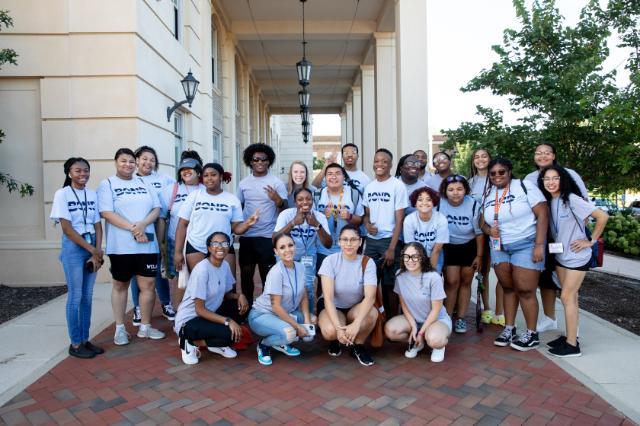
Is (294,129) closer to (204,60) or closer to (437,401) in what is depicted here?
(204,60)

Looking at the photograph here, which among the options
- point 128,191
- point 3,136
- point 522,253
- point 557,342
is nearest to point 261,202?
point 128,191

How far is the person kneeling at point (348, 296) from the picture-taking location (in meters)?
4.34

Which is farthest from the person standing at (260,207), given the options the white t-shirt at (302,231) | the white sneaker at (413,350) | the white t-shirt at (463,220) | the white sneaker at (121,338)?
the white t-shirt at (463,220)

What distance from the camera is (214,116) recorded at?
1308 centimetres

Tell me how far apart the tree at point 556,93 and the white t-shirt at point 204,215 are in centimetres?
469

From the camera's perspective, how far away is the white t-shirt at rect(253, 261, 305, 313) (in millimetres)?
4406

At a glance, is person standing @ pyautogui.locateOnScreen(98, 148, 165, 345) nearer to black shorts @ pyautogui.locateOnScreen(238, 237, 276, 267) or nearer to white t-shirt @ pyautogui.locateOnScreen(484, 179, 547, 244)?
black shorts @ pyautogui.locateOnScreen(238, 237, 276, 267)

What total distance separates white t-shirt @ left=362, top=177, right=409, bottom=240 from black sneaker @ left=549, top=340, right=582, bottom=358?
179 cm

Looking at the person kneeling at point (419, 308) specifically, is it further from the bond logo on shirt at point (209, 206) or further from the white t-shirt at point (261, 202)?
the bond logo on shirt at point (209, 206)

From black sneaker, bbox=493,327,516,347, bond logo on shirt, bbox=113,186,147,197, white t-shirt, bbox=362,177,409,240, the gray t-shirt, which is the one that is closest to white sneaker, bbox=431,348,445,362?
the gray t-shirt

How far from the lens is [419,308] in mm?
4523

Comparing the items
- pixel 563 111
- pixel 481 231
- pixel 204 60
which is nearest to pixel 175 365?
pixel 481 231

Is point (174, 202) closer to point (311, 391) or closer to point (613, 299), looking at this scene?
point (311, 391)

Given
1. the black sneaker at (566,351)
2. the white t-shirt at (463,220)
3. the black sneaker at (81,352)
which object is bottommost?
the black sneaker at (566,351)
